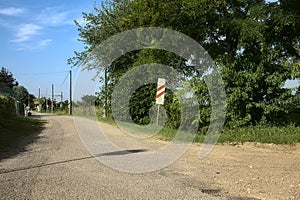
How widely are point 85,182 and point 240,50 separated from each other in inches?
413

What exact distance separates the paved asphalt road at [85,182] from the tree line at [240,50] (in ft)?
24.7

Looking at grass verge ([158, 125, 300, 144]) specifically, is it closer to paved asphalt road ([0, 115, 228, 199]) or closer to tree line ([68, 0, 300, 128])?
tree line ([68, 0, 300, 128])

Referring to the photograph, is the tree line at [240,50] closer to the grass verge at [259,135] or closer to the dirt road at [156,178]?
the grass verge at [259,135]

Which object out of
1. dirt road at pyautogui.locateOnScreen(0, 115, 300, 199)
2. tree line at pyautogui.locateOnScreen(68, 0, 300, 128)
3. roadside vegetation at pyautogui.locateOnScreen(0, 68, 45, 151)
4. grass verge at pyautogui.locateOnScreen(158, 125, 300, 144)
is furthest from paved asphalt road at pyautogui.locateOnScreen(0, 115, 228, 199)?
tree line at pyautogui.locateOnScreen(68, 0, 300, 128)

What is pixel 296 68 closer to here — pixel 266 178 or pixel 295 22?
pixel 295 22

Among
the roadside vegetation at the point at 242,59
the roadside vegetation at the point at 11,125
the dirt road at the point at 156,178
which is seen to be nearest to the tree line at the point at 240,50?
the roadside vegetation at the point at 242,59

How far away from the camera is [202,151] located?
9.38m

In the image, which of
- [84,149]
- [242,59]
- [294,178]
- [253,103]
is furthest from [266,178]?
[242,59]

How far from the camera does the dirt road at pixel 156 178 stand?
4879mm

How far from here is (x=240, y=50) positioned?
45.7 feet

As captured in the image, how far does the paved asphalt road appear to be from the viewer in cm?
480

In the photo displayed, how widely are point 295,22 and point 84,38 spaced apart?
1800cm

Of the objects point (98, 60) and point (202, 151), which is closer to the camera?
point (202, 151)

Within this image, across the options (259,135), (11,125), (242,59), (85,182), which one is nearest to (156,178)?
(85,182)
